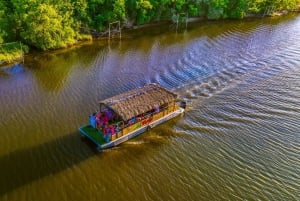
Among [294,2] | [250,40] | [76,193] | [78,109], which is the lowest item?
[76,193]

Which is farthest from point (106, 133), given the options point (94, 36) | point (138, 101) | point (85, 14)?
point (85, 14)

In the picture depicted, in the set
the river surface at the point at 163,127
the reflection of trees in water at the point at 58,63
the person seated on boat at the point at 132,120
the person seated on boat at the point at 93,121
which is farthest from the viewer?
the reflection of trees in water at the point at 58,63

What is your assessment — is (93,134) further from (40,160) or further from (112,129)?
(40,160)

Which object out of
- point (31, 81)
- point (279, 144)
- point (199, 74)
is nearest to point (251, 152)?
point (279, 144)

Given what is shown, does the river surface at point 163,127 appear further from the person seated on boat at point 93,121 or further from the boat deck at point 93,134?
the person seated on boat at point 93,121

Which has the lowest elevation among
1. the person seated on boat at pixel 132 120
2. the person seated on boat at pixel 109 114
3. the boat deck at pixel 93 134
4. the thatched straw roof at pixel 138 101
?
the boat deck at pixel 93 134

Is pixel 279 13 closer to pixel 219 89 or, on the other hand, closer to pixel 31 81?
pixel 219 89

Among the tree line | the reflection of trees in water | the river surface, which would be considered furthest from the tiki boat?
the tree line

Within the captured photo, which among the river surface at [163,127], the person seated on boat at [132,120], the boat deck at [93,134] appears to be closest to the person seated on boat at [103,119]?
the boat deck at [93,134]
